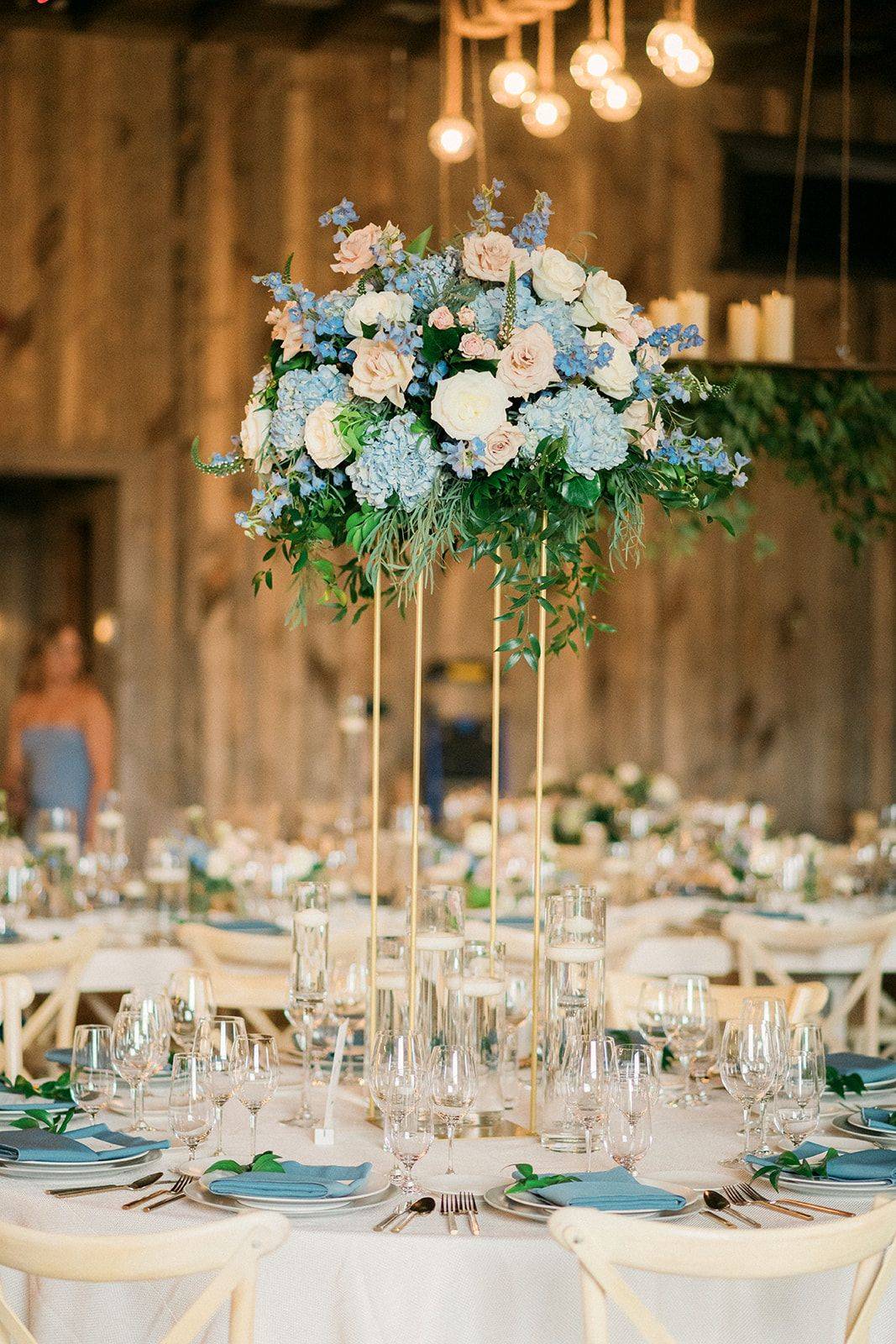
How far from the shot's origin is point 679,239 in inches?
388

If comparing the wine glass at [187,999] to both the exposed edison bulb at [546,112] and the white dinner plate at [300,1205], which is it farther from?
the exposed edison bulb at [546,112]

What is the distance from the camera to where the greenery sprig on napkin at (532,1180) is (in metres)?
2.49

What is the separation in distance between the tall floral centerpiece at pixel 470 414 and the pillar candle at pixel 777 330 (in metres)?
2.50

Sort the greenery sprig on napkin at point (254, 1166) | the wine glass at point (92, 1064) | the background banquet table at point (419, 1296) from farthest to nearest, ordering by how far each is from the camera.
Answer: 1. the wine glass at point (92, 1064)
2. the greenery sprig on napkin at point (254, 1166)
3. the background banquet table at point (419, 1296)

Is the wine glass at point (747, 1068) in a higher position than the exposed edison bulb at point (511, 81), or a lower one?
lower

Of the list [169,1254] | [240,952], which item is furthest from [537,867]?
[240,952]

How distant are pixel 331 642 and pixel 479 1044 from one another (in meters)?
6.27

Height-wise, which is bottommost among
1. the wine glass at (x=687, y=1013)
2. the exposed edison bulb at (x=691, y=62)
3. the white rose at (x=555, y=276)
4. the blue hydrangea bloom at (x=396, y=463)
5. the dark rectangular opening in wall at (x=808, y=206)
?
the wine glass at (x=687, y=1013)

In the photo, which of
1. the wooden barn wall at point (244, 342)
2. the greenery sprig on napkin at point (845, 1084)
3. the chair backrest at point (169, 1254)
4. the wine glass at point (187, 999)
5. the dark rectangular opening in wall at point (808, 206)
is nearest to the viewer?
the chair backrest at point (169, 1254)

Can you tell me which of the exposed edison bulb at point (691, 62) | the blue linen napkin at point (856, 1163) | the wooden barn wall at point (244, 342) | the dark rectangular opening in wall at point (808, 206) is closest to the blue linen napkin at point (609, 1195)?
the blue linen napkin at point (856, 1163)

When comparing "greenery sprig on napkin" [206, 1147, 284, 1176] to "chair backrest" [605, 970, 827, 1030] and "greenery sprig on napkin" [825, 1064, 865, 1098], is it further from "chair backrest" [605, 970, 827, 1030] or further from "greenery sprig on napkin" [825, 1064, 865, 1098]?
"chair backrest" [605, 970, 827, 1030]

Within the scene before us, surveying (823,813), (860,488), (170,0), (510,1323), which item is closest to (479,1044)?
(510,1323)

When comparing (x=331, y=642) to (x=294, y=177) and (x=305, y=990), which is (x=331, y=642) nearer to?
(x=294, y=177)

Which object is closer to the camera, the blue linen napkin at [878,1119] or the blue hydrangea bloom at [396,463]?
the blue hydrangea bloom at [396,463]
